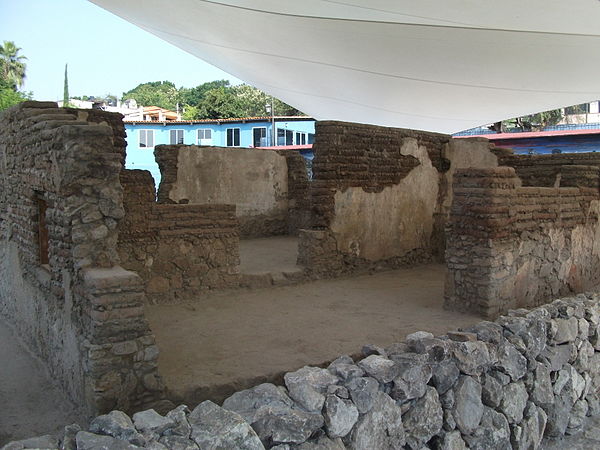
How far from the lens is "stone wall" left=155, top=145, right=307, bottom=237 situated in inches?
402

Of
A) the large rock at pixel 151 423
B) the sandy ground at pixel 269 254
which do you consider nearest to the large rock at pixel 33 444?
the large rock at pixel 151 423

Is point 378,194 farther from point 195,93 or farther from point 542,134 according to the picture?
point 195,93

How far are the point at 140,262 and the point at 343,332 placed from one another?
8.09 feet

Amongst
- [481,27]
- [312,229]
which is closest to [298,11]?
[481,27]

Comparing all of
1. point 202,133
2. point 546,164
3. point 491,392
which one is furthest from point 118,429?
point 202,133

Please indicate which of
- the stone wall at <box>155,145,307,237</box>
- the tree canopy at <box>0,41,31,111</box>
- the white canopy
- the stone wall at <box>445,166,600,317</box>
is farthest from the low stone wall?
the tree canopy at <box>0,41,31,111</box>

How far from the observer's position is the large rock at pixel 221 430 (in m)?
2.53

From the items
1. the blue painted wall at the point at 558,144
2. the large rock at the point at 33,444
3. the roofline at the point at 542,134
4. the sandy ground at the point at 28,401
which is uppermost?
the roofline at the point at 542,134

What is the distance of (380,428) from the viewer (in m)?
3.26

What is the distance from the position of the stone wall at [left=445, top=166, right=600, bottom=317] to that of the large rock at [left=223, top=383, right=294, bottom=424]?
3447 mm

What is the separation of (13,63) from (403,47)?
37506 mm

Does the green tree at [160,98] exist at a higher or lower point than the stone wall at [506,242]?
higher

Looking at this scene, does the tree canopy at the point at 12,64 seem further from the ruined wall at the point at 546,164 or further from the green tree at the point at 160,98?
the ruined wall at the point at 546,164

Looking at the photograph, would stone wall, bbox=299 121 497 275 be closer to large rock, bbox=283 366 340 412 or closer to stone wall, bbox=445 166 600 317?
stone wall, bbox=445 166 600 317
